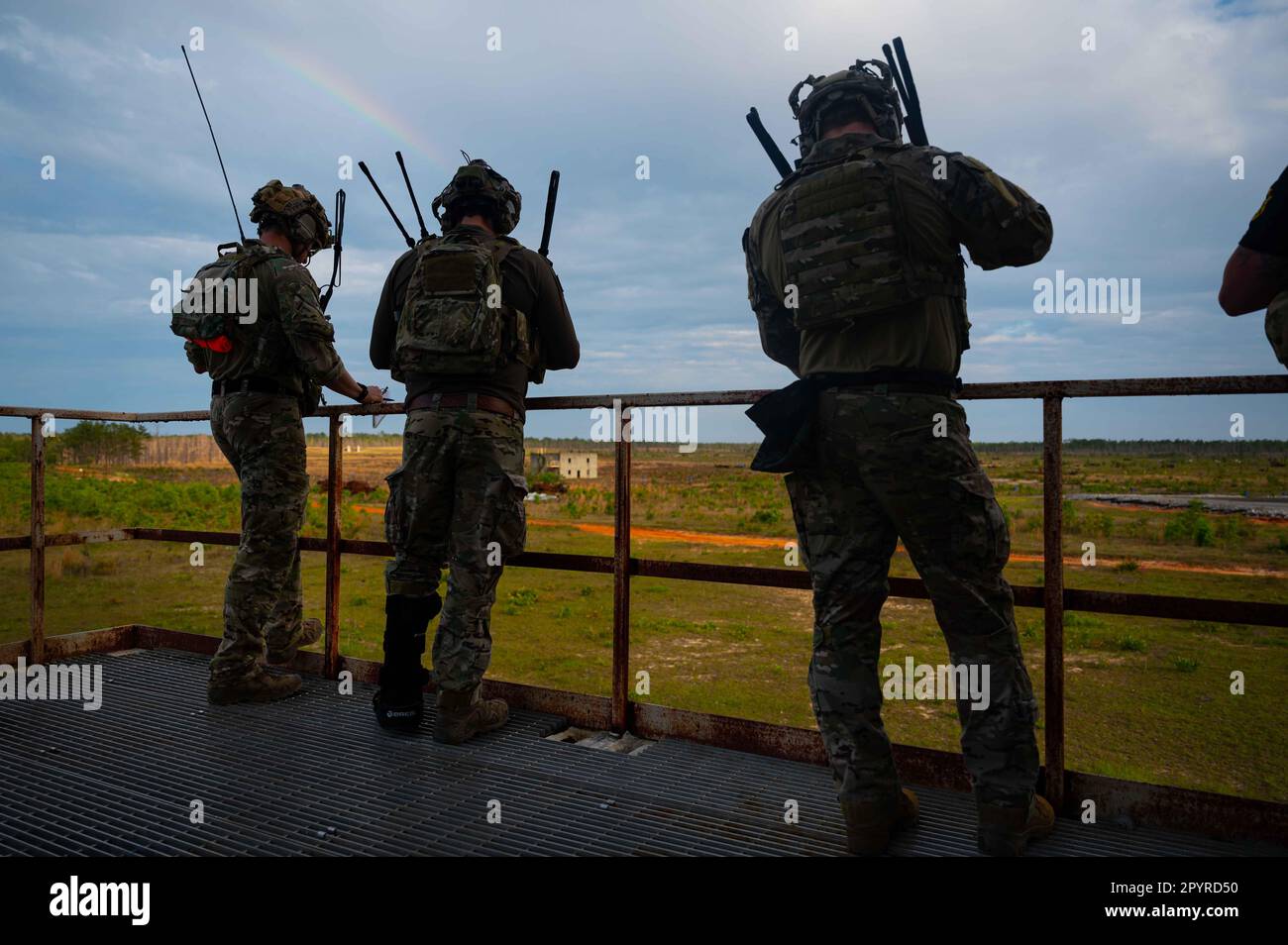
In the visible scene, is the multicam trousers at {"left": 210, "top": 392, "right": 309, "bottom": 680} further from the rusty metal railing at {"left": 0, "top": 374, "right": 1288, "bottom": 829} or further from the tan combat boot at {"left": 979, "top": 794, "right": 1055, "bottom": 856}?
the tan combat boot at {"left": 979, "top": 794, "right": 1055, "bottom": 856}

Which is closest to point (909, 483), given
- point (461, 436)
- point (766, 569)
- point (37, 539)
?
point (766, 569)

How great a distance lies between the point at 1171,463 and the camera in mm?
83688

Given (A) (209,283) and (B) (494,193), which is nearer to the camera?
(B) (494,193)

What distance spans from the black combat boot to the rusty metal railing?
37 centimetres

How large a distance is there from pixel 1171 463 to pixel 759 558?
77.5 meters

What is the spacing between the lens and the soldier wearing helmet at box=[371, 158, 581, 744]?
3008mm

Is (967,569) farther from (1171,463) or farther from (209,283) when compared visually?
(1171,463)

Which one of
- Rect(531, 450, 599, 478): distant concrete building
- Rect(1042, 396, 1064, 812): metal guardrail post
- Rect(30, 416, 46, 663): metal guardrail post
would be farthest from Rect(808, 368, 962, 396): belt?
Rect(531, 450, 599, 478): distant concrete building

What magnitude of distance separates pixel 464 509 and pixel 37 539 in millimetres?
2460

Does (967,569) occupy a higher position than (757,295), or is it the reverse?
(757,295)

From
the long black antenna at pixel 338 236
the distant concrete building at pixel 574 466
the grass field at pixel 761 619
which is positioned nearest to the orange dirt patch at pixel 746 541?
the grass field at pixel 761 619

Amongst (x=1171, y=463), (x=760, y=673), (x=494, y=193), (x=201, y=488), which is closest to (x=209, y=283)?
(x=494, y=193)

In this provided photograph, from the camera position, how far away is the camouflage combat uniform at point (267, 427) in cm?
349
